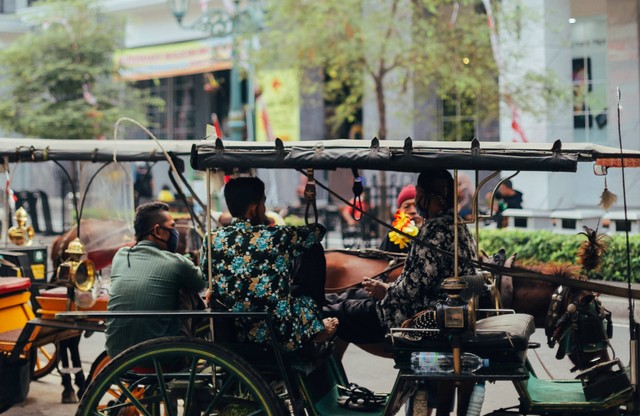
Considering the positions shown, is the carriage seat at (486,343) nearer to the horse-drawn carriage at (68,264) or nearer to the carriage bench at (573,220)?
the horse-drawn carriage at (68,264)

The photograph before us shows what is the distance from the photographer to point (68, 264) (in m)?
7.15

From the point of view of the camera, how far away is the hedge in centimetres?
1225

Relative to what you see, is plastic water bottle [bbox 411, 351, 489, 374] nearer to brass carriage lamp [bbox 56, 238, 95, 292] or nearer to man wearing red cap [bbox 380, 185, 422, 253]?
man wearing red cap [bbox 380, 185, 422, 253]

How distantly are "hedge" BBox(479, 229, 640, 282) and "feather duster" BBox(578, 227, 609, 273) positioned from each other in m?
6.08

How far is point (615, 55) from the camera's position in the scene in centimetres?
1800

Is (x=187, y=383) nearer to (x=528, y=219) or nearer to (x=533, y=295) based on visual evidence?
(x=533, y=295)

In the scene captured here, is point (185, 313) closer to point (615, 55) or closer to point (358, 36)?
point (358, 36)

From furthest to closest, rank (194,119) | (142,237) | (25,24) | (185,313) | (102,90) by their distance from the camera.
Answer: (25,24), (194,119), (102,90), (142,237), (185,313)

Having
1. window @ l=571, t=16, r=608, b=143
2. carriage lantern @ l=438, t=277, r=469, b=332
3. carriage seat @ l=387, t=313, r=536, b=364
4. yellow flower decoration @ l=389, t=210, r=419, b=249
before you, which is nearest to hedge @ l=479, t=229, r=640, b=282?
yellow flower decoration @ l=389, t=210, r=419, b=249

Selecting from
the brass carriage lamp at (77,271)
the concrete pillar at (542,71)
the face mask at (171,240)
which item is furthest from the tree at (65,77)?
the face mask at (171,240)

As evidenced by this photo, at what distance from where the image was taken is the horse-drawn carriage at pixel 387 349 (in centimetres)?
486

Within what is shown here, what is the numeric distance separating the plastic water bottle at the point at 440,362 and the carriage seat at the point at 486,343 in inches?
1.5

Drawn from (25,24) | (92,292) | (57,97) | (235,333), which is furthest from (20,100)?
(235,333)

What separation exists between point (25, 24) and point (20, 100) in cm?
907
